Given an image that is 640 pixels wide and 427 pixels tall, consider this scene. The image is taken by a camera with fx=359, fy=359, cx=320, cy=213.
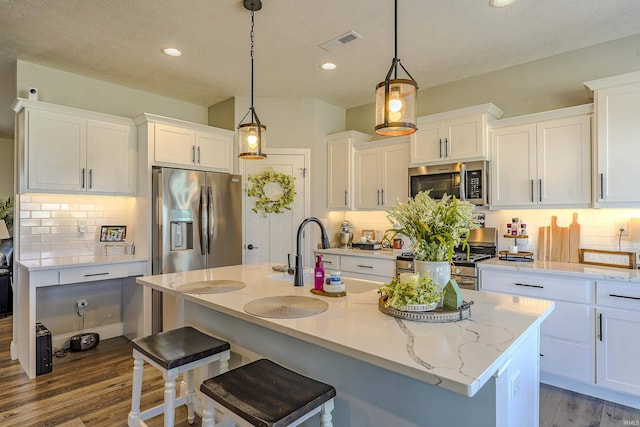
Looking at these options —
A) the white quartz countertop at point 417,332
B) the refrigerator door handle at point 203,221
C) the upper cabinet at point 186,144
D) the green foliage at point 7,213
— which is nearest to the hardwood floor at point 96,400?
the white quartz countertop at point 417,332

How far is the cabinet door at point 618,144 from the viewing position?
2639 millimetres

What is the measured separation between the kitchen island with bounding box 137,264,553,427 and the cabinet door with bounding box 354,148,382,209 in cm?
239

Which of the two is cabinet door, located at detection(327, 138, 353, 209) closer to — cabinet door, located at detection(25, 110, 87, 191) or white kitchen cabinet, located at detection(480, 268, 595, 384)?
white kitchen cabinet, located at detection(480, 268, 595, 384)

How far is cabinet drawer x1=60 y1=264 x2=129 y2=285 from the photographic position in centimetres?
313

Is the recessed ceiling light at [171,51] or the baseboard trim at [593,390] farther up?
the recessed ceiling light at [171,51]

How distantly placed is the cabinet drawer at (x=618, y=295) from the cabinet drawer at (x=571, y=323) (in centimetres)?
12

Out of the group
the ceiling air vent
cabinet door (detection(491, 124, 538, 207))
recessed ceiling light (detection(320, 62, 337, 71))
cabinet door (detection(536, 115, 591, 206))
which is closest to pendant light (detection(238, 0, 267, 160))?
the ceiling air vent

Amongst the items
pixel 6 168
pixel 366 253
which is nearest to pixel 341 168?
pixel 366 253

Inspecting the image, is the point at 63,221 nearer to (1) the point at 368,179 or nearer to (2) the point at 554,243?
(1) the point at 368,179

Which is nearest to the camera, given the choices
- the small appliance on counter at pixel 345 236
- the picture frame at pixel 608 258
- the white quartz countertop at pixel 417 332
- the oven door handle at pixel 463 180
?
the white quartz countertop at pixel 417 332

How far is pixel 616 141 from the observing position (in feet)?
8.87

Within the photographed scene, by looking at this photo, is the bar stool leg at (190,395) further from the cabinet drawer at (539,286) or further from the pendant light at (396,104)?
the cabinet drawer at (539,286)

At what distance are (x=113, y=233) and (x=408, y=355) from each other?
147 inches

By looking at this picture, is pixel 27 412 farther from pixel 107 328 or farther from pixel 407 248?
pixel 407 248
